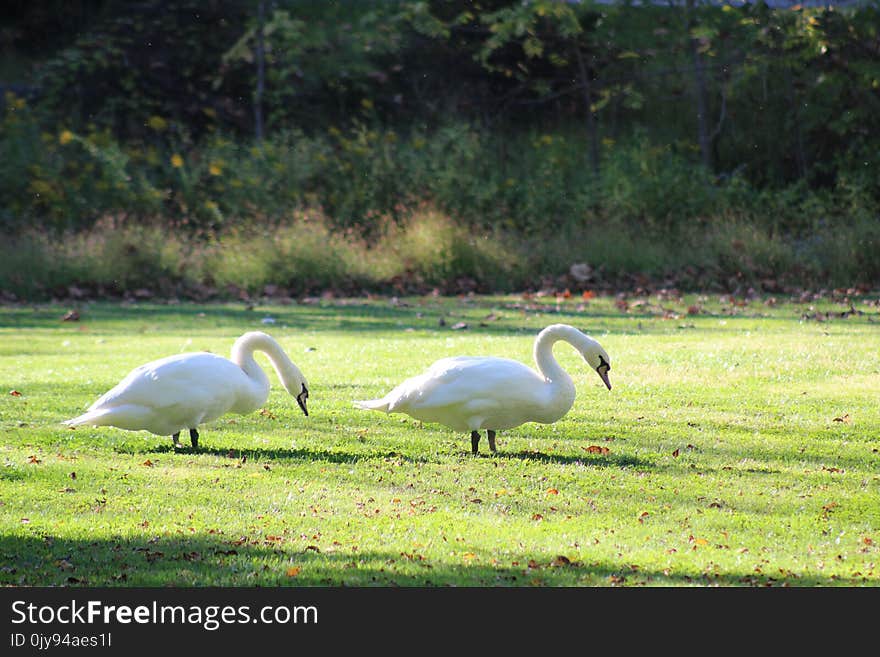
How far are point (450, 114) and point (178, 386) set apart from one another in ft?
71.7

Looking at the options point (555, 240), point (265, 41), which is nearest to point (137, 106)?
point (265, 41)

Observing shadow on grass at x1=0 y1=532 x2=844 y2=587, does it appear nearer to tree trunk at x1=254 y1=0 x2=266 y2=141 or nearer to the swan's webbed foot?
the swan's webbed foot

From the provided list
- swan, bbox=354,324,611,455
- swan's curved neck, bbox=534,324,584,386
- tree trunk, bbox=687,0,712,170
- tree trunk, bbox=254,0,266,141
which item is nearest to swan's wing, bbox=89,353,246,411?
swan, bbox=354,324,611,455

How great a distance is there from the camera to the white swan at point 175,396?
7.28m

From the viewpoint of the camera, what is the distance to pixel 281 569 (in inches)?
208

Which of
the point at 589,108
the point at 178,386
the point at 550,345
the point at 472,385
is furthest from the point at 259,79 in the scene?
the point at 472,385

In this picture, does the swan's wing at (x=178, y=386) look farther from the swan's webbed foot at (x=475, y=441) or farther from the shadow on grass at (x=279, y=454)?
the swan's webbed foot at (x=475, y=441)

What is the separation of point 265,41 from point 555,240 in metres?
11.9

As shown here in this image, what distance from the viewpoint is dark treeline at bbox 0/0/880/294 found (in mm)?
23391

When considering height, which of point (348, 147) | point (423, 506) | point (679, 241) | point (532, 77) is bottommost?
point (423, 506)

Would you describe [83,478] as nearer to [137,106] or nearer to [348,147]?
[348,147]

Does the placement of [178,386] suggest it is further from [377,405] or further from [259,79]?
[259,79]

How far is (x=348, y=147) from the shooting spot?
24.7 metres

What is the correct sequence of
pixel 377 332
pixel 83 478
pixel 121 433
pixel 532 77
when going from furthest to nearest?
Answer: pixel 532 77
pixel 377 332
pixel 121 433
pixel 83 478
